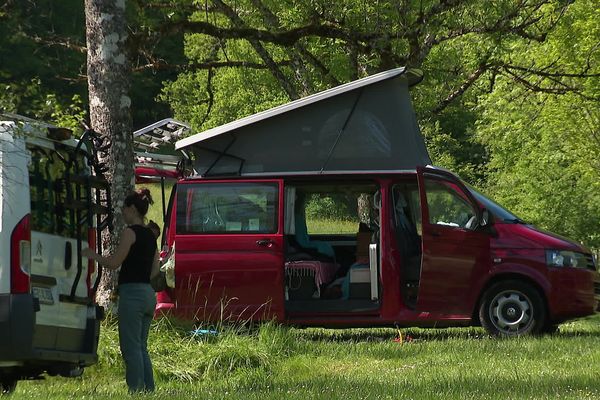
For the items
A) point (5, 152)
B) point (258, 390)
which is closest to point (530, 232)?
point (258, 390)

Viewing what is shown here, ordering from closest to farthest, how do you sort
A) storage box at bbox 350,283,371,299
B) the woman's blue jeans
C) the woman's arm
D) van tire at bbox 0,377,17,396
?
the woman's arm
the woman's blue jeans
van tire at bbox 0,377,17,396
storage box at bbox 350,283,371,299

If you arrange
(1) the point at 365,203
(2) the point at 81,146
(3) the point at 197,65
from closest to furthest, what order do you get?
(2) the point at 81,146 < (1) the point at 365,203 < (3) the point at 197,65

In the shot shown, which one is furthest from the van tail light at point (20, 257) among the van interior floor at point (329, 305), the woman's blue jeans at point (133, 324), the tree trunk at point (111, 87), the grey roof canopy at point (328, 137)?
the van interior floor at point (329, 305)

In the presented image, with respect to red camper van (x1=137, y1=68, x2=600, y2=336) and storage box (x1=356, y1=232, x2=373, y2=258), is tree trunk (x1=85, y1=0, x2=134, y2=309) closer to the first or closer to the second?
red camper van (x1=137, y1=68, x2=600, y2=336)

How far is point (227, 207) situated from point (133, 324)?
4858 millimetres

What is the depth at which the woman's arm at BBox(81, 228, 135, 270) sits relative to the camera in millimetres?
9555

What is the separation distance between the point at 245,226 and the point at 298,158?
103 cm

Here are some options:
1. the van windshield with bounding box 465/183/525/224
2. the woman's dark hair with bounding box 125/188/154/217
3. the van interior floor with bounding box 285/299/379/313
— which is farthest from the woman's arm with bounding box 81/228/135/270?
the van windshield with bounding box 465/183/525/224

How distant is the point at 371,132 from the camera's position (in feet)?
47.8

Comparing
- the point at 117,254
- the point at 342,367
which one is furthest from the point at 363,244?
the point at 117,254

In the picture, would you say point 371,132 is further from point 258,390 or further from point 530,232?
point 258,390

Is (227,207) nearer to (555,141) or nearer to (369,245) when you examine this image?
(369,245)

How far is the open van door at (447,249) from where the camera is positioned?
14211mm

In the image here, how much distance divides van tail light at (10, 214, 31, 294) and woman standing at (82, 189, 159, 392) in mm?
1048
